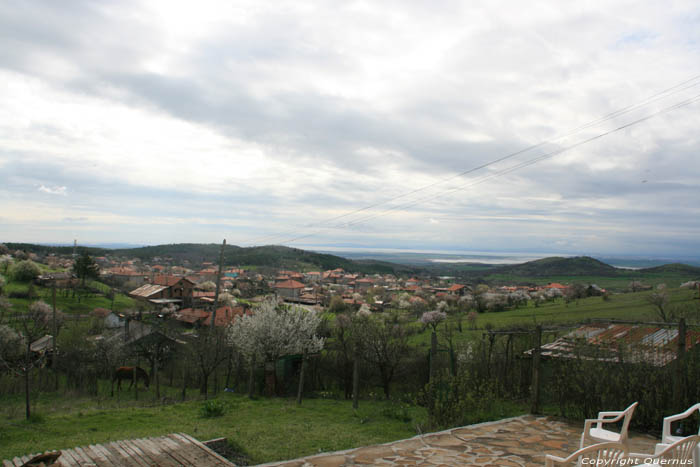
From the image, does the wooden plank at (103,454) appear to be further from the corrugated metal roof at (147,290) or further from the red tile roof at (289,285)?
the corrugated metal roof at (147,290)

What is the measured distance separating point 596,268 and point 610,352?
70295 millimetres

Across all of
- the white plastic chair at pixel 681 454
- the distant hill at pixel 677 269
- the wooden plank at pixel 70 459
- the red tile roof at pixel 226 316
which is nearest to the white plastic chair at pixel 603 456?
the white plastic chair at pixel 681 454

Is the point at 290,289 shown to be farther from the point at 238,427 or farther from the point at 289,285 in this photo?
the point at 238,427

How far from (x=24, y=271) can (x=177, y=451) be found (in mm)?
55439

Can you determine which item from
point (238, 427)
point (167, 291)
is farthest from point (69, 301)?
point (238, 427)

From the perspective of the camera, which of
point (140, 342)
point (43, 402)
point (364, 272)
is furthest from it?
point (364, 272)

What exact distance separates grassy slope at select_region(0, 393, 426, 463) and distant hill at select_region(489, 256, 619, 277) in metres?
64.8

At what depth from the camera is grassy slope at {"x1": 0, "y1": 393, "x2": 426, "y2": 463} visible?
779 cm

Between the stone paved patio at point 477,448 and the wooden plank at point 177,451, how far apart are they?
4.70 ft

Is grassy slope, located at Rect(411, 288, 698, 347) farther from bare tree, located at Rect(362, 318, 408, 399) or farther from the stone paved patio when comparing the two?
the stone paved patio

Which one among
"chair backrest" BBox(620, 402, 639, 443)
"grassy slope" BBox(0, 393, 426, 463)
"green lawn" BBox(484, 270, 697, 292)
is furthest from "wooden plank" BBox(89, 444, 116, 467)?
"green lawn" BBox(484, 270, 697, 292)

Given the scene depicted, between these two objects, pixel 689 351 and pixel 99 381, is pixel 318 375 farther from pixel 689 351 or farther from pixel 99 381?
pixel 689 351

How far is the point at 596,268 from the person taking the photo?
68500 mm

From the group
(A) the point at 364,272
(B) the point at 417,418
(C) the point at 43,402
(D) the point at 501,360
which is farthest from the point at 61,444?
(A) the point at 364,272
